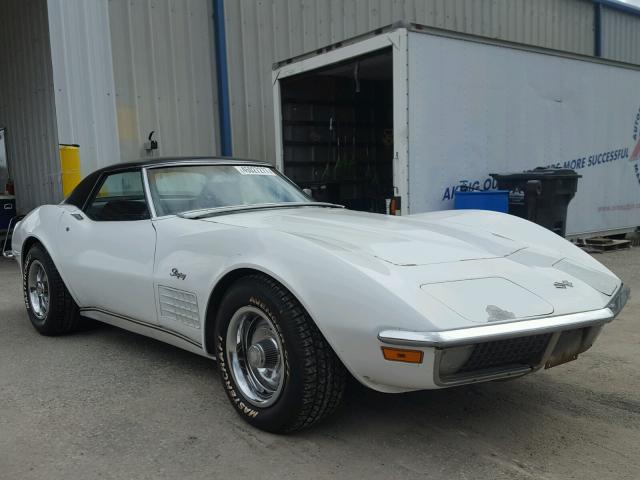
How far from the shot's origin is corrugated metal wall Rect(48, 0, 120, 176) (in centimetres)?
779

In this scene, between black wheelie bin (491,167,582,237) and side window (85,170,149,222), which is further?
black wheelie bin (491,167,582,237)

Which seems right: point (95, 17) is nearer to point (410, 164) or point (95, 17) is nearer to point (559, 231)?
point (410, 164)

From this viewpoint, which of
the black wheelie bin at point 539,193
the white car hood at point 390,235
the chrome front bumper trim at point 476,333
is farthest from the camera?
the black wheelie bin at point 539,193

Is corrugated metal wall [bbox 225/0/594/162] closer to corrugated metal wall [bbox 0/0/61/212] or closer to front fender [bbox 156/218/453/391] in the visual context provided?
corrugated metal wall [bbox 0/0/61/212]

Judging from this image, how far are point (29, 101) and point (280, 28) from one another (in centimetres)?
529

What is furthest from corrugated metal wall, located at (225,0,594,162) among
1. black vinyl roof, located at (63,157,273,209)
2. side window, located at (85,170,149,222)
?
side window, located at (85,170,149,222)

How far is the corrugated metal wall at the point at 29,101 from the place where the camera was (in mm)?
10828

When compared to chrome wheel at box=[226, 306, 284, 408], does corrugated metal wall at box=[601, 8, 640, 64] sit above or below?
above

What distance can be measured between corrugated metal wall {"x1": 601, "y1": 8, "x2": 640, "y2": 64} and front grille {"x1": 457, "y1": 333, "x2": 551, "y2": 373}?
15515 millimetres

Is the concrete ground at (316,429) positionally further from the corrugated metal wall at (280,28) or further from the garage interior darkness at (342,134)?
the corrugated metal wall at (280,28)

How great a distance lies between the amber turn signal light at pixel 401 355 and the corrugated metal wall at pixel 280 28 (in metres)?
7.47

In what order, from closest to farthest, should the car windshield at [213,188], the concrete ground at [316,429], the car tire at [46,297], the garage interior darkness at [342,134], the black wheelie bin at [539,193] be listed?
the concrete ground at [316,429] < the car windshield at [213,188] < the car tire at [46,297] < the black wheelie bin at [539,193] < the garage interior darkness at [342,134]

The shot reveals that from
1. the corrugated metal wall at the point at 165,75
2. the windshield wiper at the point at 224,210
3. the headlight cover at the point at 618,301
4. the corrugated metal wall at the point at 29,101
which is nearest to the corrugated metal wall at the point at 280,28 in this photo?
the corrugated metal wall at the point at 165,75

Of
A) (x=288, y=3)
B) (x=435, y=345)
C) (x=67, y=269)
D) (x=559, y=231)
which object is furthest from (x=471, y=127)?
(x=435, y=345)
